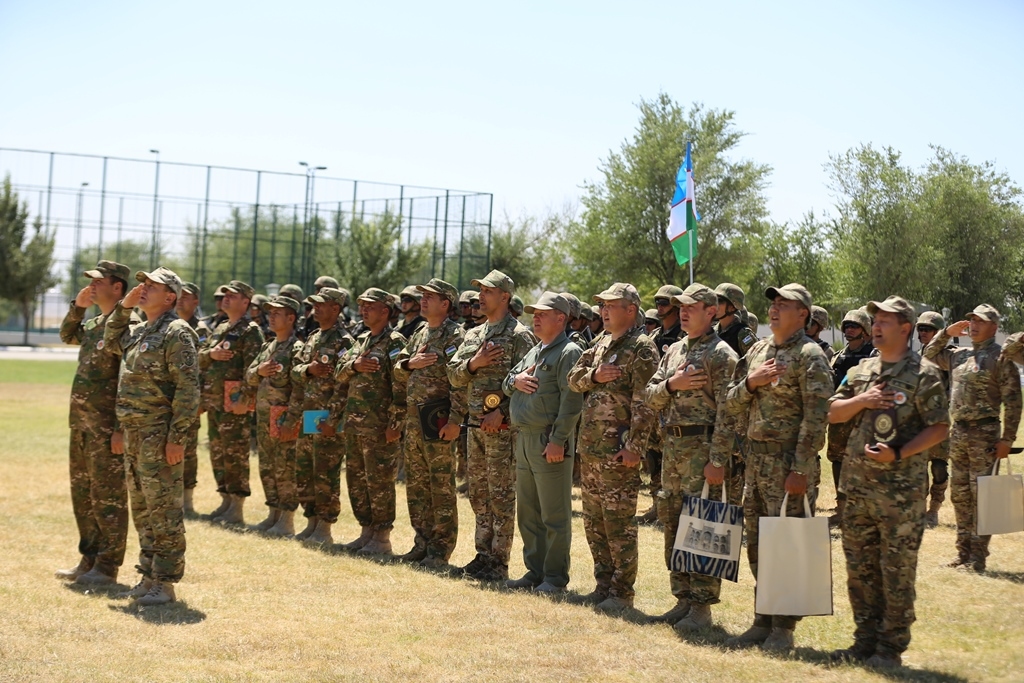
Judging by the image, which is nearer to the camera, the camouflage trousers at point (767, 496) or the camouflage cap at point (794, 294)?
the camouflage trousers at point (767, 496)

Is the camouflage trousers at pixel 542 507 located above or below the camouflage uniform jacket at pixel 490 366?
below

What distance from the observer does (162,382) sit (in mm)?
7543

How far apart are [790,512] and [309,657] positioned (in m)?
2.85

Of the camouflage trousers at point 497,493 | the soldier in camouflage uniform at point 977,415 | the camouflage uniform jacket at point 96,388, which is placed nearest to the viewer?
the camouflage uniform jacket at point 96,388

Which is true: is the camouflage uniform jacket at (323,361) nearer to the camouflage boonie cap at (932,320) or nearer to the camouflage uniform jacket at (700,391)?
the camouflage uniform jacket at (700,391)

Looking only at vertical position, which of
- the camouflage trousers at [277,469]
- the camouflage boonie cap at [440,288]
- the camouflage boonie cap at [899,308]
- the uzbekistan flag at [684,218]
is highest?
the uzbekistan flag at [684,218]

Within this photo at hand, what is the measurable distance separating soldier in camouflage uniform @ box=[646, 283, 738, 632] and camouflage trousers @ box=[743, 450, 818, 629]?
26 cm

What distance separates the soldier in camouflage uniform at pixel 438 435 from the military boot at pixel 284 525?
1812 millimetres

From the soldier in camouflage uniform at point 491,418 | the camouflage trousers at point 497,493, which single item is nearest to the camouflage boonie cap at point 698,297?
the soldier in camouflage uniform at point 491,418

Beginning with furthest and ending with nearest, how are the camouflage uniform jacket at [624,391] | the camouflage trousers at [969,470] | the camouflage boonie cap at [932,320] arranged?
the camouflage boonie cap at [932,320]
the camouflage trousers at [969,470]
the camouflage uniform jacket at [624,391]

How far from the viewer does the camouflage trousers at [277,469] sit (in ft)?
35.2

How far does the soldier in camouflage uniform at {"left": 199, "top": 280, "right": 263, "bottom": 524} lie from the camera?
11.3m

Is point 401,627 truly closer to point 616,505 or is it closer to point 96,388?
point 616,505

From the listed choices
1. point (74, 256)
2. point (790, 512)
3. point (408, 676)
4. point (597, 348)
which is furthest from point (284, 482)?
point (74, 256)
